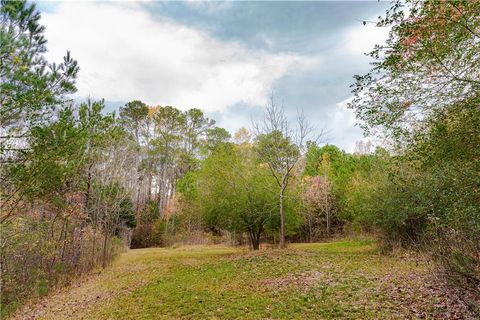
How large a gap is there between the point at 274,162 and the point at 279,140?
4.01ft

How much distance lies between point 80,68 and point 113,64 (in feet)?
28.8

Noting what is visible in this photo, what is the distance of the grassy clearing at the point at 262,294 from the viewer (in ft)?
18.3

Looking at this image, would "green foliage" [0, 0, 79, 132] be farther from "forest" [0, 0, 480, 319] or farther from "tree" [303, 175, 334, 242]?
"tree" [303, 175, 334, 242]

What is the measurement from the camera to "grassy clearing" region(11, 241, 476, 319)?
5.58 metres

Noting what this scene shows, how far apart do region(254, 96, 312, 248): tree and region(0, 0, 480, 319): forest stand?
0.06 meters

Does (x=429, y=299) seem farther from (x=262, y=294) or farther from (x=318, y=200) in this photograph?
(x=318, y=200)

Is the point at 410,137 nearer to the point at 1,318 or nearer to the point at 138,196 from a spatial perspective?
the point at 1,318

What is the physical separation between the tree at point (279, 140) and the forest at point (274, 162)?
0.06m

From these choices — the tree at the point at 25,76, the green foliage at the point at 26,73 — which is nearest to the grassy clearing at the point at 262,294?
the tree at the point at 25,76

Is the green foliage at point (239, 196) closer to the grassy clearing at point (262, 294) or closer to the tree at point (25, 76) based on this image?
the grassy clearing at point (262, 294)

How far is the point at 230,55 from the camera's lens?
48.9 ft

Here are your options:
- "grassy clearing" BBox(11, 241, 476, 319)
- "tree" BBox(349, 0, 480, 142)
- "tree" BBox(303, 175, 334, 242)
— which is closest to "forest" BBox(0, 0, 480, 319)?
"tree" BBox(349, 0, 480, 142)

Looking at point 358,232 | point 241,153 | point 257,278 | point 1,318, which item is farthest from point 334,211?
point 1,318

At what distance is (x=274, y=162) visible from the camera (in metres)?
16.3
